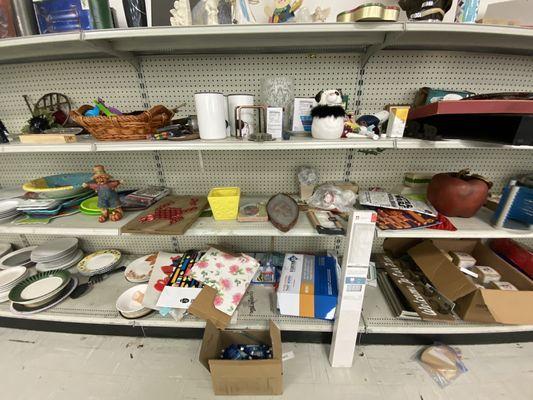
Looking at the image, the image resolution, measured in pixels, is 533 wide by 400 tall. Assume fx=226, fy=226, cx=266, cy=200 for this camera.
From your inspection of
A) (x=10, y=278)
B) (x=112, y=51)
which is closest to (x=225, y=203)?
(x=112, y=51)

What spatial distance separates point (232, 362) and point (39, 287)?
4.01 ft

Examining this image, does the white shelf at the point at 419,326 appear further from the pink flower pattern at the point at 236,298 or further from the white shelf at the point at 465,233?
the pink flower pattern at the point at 236,298

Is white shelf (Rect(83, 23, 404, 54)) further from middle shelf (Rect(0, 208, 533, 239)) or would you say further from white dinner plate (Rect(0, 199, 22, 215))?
white dinner plate (Rect(0, 199, 22, 215))

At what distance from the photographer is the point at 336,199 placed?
1156mm

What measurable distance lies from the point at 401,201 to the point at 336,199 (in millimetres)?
318

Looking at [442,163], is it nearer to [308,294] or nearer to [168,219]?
[308,294]

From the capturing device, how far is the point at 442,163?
1.28 meters

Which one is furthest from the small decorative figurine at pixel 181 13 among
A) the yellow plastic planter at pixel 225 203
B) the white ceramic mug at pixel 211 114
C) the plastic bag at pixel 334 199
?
the plastic bag at pixel 334 199

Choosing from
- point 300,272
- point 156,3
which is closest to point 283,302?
point 300,272

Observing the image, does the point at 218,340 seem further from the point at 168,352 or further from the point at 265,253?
the point at 265,253

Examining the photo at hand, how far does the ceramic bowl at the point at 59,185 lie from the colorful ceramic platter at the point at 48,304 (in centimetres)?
55

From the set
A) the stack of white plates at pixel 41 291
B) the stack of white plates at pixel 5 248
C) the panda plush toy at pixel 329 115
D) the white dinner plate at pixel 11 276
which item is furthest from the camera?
the stack of white plates at pixel 5 248

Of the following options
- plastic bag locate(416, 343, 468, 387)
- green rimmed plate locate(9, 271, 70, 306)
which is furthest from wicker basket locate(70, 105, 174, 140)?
plastic bag locate(416, 343, 468, 387)

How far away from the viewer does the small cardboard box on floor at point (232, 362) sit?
977 mm
